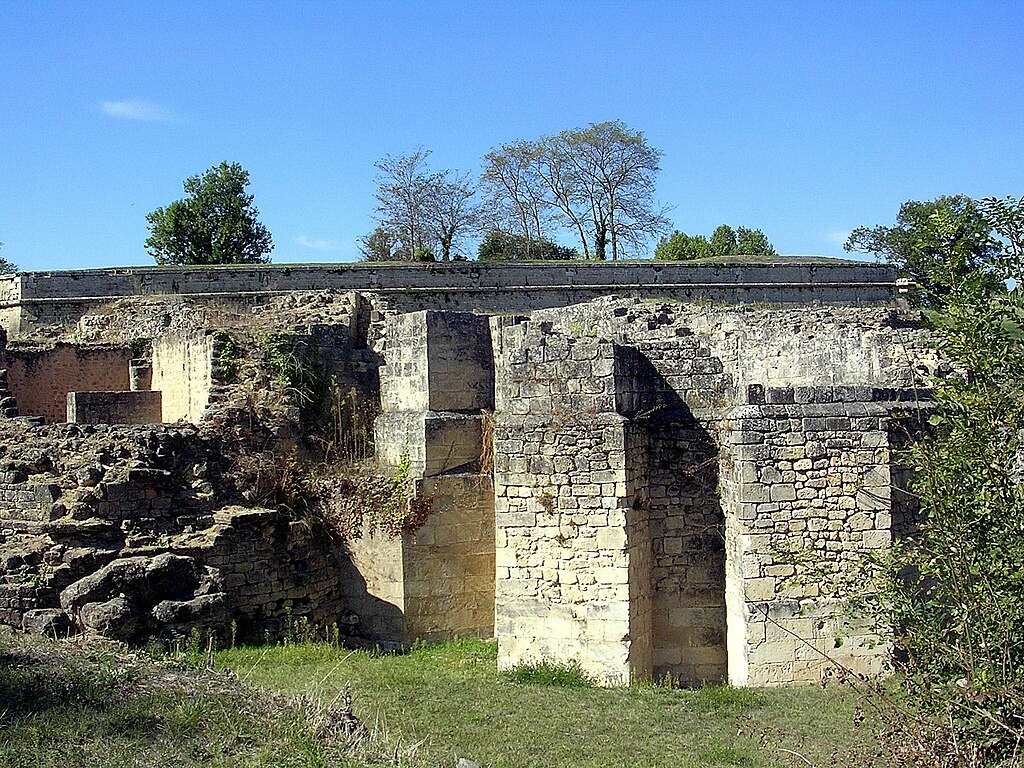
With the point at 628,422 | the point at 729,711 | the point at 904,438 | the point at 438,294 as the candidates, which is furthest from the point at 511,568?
the point at 438,294

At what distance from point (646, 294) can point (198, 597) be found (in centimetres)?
1717

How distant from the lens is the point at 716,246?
39.2 m

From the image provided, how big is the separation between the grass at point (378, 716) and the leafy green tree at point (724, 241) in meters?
29.9

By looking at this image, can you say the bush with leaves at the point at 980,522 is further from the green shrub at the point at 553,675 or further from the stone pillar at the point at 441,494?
the stone pillar at the point at 441,494

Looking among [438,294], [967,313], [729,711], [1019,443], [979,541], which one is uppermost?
[438,294]

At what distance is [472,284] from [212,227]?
13.9 metres

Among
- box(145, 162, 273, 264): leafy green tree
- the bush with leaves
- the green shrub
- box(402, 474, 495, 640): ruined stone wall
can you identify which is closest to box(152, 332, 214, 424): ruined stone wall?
box(402, 474, 495, 640): ruined stone wall

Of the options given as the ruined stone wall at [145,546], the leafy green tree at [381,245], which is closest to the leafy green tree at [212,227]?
the leafy green tree at [381,245]

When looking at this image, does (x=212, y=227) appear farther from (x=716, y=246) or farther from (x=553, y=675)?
(x=553, y=675)

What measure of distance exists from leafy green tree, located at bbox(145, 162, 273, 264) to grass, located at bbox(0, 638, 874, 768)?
26.4m

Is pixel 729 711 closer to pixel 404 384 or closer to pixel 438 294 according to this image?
pixel 404 384

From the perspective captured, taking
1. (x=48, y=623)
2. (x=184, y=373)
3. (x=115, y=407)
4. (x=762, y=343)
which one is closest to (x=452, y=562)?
(x=48, y=623)

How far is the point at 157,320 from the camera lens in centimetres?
1586

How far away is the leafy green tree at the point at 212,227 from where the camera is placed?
3491 centimetres
